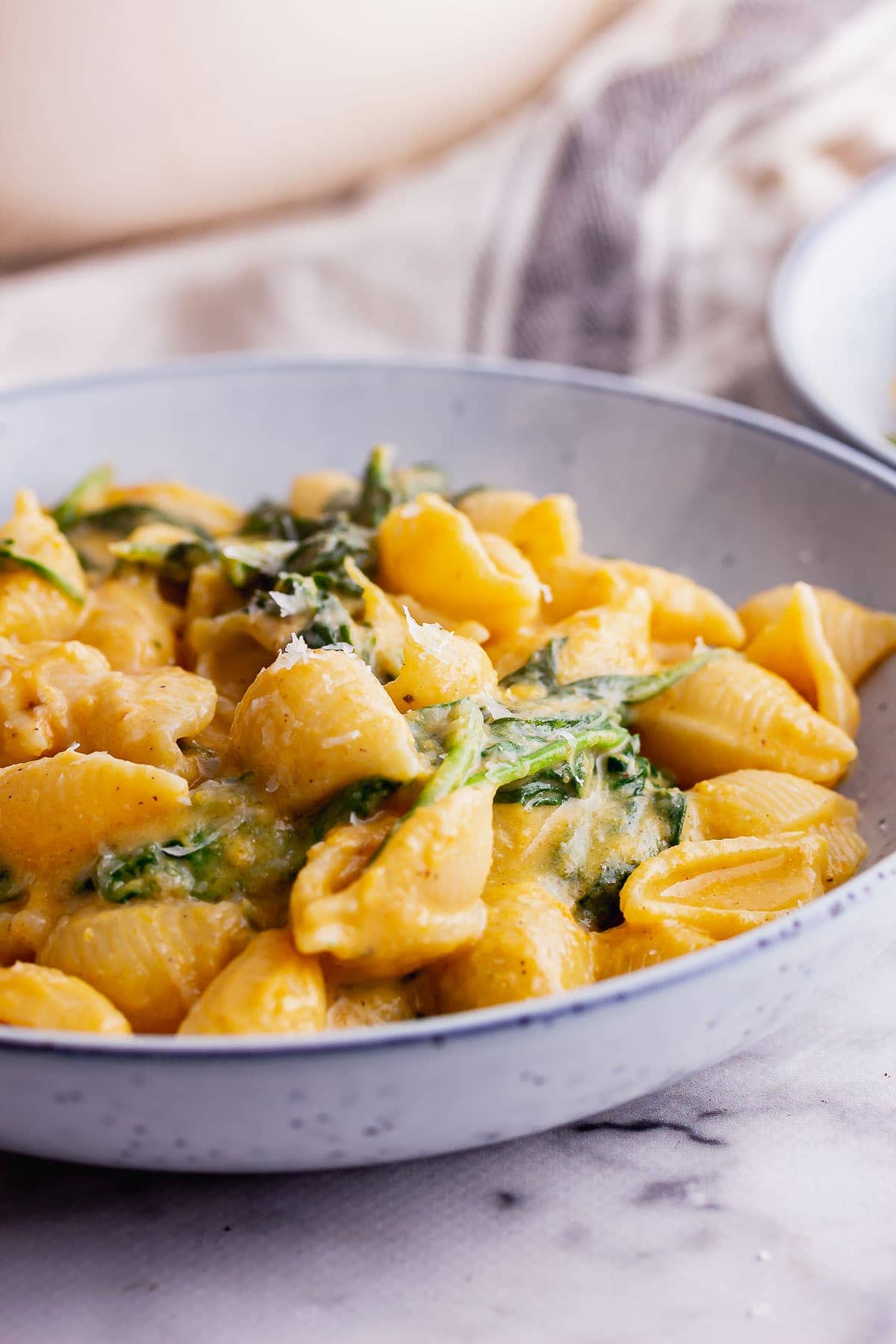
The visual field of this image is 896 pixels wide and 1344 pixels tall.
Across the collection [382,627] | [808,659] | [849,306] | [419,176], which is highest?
[419,176]

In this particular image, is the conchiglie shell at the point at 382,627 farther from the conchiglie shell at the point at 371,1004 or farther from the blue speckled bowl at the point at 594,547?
the blue speckled bowl at the point at 594,547

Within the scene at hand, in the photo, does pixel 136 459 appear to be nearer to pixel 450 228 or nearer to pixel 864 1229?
pixel 450 228

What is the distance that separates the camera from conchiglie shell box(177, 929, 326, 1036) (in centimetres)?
203

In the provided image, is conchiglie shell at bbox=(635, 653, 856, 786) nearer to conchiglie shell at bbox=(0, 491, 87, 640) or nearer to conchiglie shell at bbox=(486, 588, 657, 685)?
conchiglie shell at bbox=(486, 588, 657, 685)

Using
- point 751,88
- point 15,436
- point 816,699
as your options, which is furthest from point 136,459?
point 751,88

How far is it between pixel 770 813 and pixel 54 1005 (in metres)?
1.23

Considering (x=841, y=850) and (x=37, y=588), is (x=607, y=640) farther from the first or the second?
(x=37, y=588)

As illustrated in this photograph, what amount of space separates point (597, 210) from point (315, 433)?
180cm

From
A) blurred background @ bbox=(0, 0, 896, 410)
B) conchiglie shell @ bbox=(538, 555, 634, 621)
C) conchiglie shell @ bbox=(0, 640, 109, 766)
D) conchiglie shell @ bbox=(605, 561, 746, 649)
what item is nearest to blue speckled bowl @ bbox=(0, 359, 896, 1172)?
conchiglie shell @ bbox=(605, 561, 746, 649)

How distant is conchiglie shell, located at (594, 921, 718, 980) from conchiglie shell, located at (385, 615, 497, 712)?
48 centimetres

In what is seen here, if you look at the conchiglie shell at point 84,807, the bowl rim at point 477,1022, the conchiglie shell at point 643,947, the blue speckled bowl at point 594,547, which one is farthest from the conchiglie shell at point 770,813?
the conchiglie shell at point 84,807

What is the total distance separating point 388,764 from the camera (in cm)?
227

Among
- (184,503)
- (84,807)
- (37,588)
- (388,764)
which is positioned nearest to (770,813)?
(388,764)

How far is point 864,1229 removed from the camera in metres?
2.16
